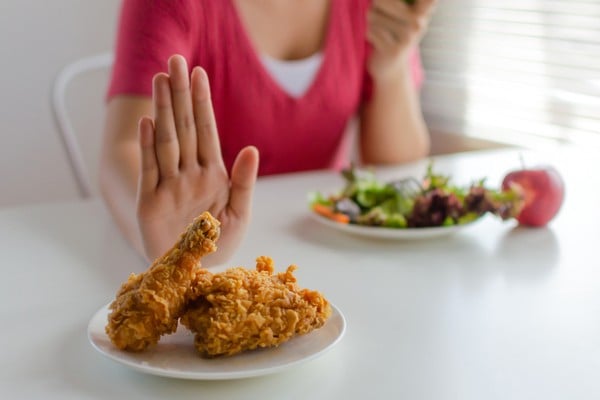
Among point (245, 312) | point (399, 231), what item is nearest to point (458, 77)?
point (399, 231)

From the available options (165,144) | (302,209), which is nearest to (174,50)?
(302,209)

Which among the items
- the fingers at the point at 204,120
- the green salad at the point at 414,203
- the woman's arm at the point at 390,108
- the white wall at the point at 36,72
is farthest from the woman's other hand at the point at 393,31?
the white wall at the point at 36,72

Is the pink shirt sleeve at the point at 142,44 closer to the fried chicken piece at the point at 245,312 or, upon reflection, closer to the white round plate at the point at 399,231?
the white round plate at the point at 399,231

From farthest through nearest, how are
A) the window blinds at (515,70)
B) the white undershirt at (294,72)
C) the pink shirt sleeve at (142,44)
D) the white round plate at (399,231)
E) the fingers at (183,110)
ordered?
the window blinds at (515,70) < the white undershirt at (294,72) < the pink shirt sleeve at (142,44) < the white round plate at (399,231) < the fingers at (183,110)

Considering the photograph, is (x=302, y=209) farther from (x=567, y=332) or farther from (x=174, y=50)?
(x=567, y=332)

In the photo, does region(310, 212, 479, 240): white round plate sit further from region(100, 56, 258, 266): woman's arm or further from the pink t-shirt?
the pink t-shirt

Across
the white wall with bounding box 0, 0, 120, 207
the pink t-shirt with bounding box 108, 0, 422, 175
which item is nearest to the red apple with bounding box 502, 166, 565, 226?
the pink t-shirt with bounding box 108, 0, 422, 175
